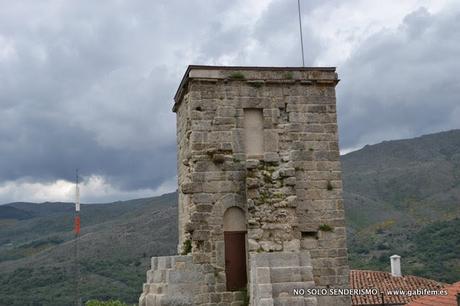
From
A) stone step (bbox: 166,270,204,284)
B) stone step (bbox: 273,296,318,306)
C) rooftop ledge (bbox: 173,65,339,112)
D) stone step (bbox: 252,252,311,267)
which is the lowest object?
stone step (bbox: 273,296,318,306)

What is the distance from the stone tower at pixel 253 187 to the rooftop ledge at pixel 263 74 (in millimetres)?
19

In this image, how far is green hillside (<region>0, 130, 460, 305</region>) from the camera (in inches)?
1486

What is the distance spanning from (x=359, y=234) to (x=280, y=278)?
45338 mm

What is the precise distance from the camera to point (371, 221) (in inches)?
2265

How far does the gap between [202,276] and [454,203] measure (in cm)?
5458

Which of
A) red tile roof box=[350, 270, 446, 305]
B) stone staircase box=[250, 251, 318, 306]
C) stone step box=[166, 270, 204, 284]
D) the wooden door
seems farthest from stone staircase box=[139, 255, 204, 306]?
red tile roof box=[350, 270, 446, 305]

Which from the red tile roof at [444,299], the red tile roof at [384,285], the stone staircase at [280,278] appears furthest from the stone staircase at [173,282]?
the red tile roof at [384,285]

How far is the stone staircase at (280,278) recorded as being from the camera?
825 cm

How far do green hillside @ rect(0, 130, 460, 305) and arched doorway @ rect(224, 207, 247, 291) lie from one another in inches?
976

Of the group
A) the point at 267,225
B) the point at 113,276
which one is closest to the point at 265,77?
the point at 267,225

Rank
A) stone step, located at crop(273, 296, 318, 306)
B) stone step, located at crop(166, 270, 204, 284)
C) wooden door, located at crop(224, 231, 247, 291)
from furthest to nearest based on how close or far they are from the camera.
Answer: wooden door, located at crop(224, 231, 247, 291) < stone step, located at crop(166, 270, 204, 284) < stone step, located at crop(273, 296, 318, 306)

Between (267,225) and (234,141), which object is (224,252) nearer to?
(267,225)

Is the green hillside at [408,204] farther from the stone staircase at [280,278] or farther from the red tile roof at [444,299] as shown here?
the stone staircase at [280,278]

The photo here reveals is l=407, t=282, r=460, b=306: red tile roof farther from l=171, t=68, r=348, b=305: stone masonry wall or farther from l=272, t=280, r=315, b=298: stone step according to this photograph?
l=272, t=280, r=315, b=298: stone step
